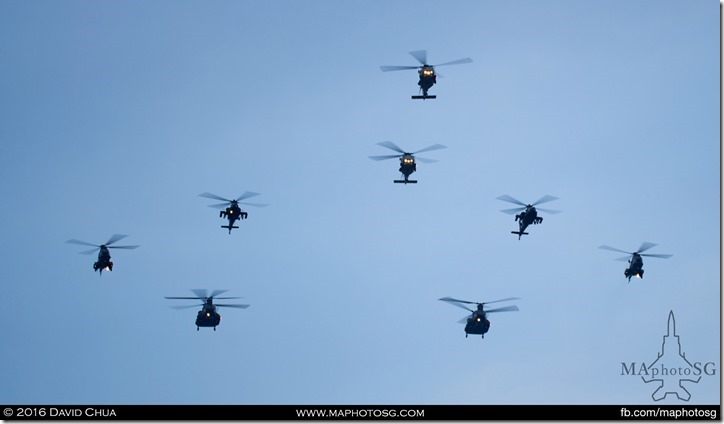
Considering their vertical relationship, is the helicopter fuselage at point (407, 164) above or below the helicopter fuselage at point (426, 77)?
below

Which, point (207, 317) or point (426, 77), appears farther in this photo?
point (426, 77)

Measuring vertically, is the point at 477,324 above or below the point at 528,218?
below

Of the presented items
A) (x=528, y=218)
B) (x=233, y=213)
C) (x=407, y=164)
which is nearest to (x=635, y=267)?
(x=528, y=218)

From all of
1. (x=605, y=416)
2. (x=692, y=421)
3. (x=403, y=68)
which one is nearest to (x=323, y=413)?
(x=605, y=416)

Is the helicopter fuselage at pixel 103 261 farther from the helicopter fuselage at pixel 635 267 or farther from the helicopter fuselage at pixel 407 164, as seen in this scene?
the helicopter fuselage at pixel 635 267

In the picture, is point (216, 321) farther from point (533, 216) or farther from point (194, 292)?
point (533, 216)

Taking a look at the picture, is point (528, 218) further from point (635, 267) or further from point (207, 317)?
point (207, 317)

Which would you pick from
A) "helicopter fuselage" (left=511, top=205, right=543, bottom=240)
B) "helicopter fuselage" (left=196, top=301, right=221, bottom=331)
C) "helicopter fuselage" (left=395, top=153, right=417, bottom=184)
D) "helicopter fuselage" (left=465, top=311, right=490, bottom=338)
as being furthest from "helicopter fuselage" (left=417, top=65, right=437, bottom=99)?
"helicopter fuselage" (left=196, top=301, right=221, bottom=331)

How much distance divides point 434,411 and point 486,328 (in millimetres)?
A: 22311

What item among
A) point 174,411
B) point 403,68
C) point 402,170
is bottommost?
point 174,411

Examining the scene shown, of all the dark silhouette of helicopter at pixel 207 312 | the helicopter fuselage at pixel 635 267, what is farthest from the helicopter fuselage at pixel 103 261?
the helicopter fuselage at pixel 635 267

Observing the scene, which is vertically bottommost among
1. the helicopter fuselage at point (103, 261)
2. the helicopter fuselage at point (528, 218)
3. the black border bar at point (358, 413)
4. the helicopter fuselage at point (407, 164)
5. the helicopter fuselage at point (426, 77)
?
the black border bar at point (358, 413)

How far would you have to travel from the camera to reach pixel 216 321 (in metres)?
110

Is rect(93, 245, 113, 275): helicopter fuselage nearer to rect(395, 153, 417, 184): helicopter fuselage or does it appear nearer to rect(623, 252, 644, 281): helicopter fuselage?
rect(395, 153, 417, 184): helicopter fuselage
